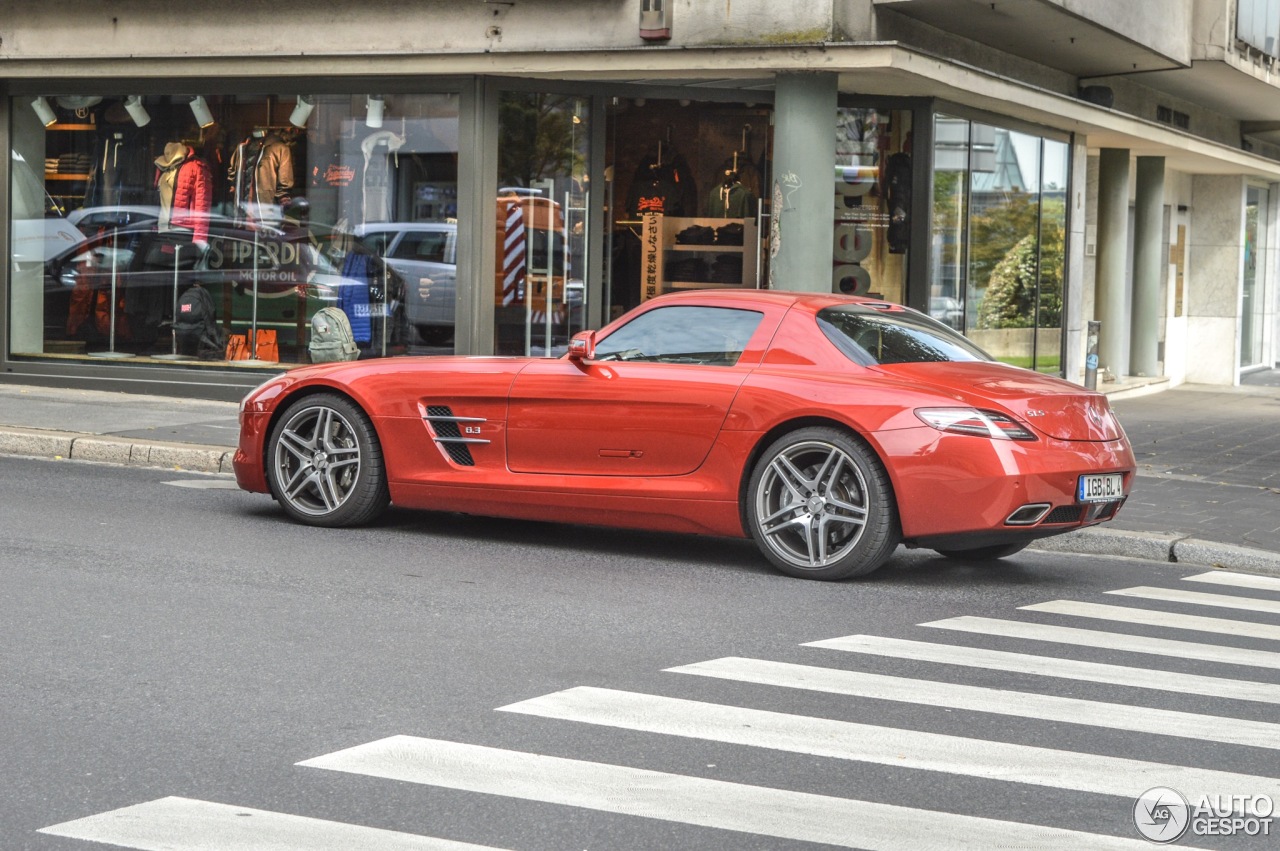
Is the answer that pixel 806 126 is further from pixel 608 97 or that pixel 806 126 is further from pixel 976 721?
pixel 976 721

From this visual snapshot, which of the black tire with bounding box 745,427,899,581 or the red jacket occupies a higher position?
the red jacket

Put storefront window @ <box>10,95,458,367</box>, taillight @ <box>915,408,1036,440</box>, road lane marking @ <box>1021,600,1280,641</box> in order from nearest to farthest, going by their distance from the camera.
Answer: road lane marking @ <box>1021,600,1280,641</box> < taillight @ <box>915,408,1036,440</box> < storefront window @ <box>10,95,458,367</box>

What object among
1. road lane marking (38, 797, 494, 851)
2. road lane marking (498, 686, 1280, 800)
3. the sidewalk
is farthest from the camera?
the sidewalk

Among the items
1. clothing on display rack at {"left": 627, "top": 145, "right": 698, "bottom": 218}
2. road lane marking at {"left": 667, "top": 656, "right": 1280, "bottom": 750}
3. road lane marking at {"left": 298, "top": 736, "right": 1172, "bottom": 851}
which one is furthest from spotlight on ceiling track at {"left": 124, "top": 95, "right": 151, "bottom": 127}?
road lane marking at {"left": 298, "top": 736, "right": 1172, "bottom": 851}

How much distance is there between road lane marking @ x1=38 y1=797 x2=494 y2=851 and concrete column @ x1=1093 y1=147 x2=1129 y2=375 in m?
20.0

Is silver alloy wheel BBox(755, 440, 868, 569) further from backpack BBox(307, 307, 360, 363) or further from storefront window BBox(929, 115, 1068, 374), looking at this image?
storefront window BBox(929, 115, 1068, 374)

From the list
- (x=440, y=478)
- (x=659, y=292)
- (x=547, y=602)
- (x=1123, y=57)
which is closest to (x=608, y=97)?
(x=659, y=292)

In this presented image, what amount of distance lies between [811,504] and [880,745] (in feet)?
9.68

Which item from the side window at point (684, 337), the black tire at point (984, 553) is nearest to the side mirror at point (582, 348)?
the side window at point (684, 337)

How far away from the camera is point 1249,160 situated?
2559cm

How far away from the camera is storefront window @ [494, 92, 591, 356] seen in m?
15.6

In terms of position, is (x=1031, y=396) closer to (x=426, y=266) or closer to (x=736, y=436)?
(x=736, y=436)

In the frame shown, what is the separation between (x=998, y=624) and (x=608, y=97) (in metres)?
9.81

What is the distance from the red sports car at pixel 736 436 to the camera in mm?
7598
